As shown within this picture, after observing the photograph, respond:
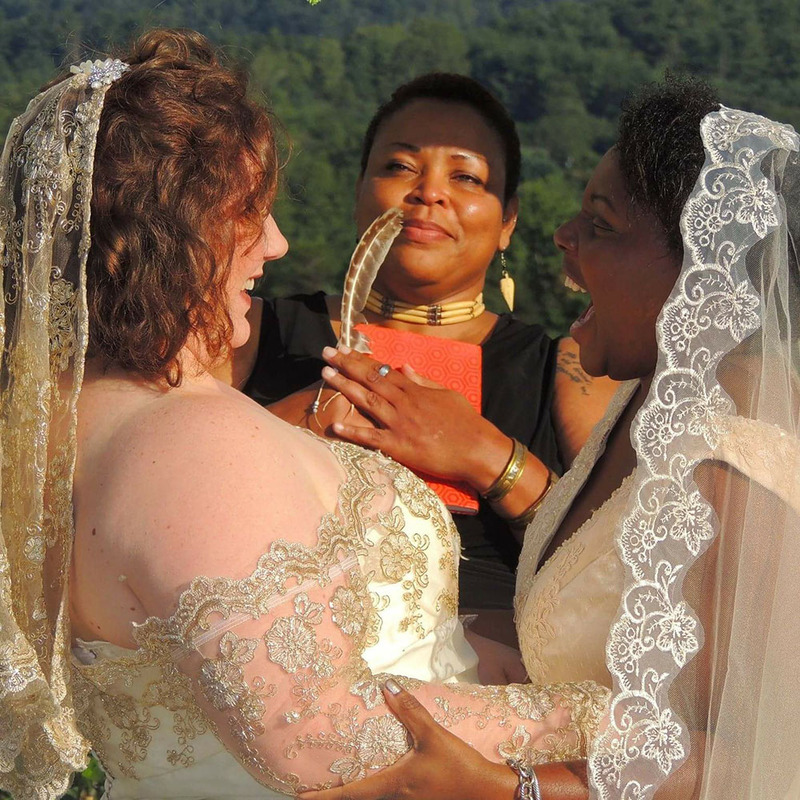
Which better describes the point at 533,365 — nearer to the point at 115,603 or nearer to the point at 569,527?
the point at 569,527

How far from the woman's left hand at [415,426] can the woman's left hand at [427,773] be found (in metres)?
0.90

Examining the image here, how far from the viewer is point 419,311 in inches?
124

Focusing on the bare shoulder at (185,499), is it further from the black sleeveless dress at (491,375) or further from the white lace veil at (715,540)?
the black sleeveless dress at (491,375)

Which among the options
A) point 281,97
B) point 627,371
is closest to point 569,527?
point 627,371

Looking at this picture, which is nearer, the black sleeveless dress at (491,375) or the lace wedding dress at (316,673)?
the lace wedding dress at (316,673)

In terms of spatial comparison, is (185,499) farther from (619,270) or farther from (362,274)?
(362,274)

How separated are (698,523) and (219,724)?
77 centimetres

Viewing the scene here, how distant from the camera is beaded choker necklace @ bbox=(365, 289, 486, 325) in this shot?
10.3 ft

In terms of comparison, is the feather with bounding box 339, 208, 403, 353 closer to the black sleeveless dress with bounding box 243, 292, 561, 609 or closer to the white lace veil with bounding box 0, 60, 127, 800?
the black sleeveless dress with bounding box 243, 292, 561, 609

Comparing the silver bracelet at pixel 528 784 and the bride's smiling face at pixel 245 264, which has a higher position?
the bride's smiling face at pixel 245 264

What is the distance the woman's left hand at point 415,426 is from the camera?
2551 mm

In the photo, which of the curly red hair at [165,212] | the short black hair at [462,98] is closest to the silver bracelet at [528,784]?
the curly red hair at [165,212]

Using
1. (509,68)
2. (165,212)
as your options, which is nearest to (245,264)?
(165,212)

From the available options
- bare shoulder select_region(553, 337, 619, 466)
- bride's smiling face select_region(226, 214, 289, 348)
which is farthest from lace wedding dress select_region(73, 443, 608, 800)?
bare shoulder select_region(553, 337, 619, 466)
